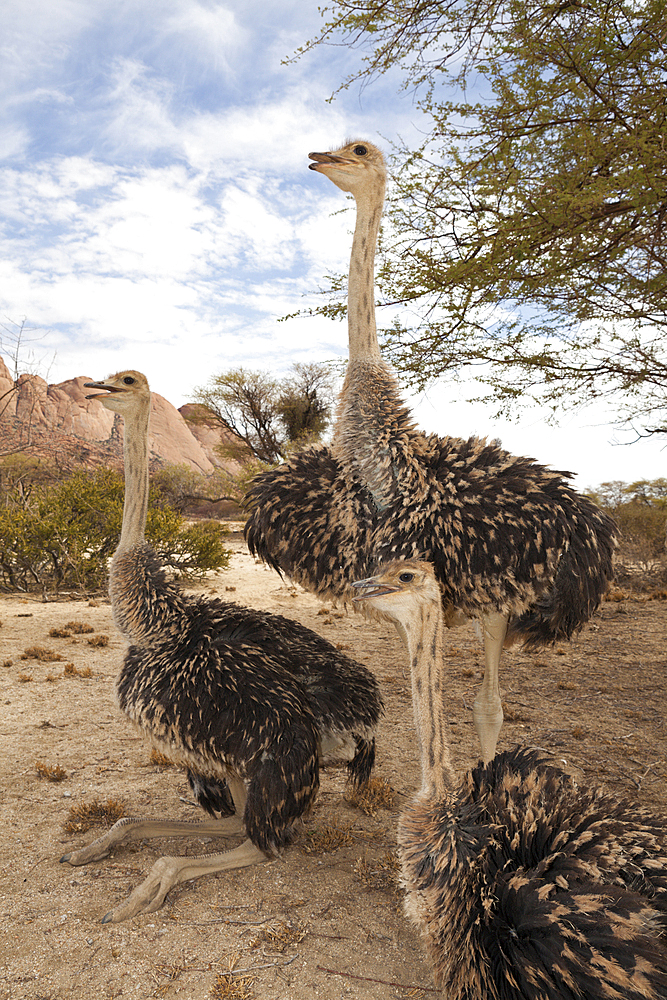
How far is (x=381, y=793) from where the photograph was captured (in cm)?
466

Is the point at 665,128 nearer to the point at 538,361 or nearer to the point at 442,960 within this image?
the point at 538,361

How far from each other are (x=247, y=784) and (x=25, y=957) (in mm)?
1206

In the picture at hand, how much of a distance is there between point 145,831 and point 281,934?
1.18 m

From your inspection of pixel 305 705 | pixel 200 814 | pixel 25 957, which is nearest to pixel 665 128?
pixel 305 705

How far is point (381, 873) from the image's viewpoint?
378cm

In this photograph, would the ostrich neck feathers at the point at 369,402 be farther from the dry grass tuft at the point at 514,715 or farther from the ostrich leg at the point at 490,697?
the dry grass tuft at the point at 514,715

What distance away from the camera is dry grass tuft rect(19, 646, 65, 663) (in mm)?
8008

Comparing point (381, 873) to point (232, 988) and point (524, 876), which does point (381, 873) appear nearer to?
point (232, 988)

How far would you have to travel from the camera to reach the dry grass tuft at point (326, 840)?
4.02 metres

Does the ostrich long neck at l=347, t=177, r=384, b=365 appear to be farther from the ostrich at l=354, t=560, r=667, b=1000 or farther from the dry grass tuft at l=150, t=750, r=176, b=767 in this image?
the dry grass tuft at l=150, t=750, r=176, b=767

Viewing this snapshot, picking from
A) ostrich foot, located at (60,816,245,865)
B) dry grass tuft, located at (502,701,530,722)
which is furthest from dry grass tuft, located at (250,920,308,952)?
dry grass tuft, located at (502,701,530,722)

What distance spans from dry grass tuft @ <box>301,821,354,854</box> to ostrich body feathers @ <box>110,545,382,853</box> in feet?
1.28

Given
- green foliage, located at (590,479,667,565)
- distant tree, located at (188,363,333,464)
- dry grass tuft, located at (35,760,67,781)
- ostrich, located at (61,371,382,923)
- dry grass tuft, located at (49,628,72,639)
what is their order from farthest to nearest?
distant tree, located at (188,363,333,464)
green foliage, located at (590,479,667,565)
dry grass tuft, located at (49,628,72,639)
dry grass tuft, located at (35,760,67,781)
ostrich, located at (61,371,382,923)

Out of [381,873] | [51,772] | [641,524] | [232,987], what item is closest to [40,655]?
[51,772]
